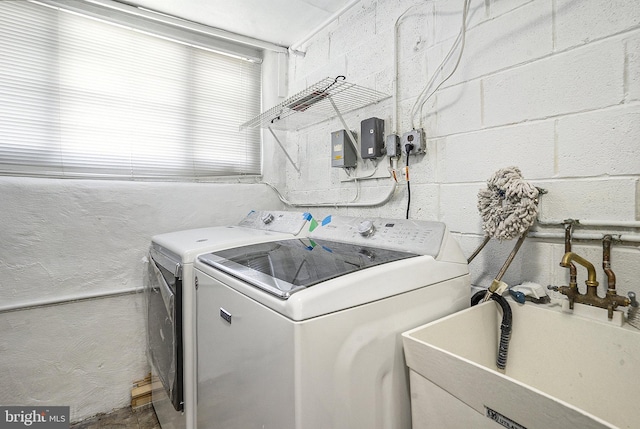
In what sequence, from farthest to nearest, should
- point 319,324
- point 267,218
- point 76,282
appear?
point 267,218, point 76,282, point 319,324

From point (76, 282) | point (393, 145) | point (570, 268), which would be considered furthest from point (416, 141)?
point (76, 282)

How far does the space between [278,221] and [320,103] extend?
76cm

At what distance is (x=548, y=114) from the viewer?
1069 mm

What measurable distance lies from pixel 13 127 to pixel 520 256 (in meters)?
2.65

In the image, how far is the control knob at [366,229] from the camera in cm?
130

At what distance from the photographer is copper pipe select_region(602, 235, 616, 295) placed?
0.86 metres

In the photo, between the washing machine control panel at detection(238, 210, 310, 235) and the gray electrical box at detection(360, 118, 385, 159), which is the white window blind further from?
the gray electrical box at detection(360, 118, 385, 159)

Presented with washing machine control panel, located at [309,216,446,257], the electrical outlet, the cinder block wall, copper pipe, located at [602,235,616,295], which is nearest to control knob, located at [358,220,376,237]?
washing machine control panel, located at [309,216,446,257]

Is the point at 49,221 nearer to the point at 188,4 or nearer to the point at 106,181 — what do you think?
the point at 106,181

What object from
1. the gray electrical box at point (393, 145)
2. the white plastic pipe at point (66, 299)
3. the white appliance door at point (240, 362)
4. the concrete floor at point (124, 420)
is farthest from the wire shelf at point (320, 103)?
the concrete floor at point (124, 420)

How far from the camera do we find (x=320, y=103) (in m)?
1.83

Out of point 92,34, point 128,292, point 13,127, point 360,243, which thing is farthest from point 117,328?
point 92,34

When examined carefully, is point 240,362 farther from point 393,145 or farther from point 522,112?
point 522,112

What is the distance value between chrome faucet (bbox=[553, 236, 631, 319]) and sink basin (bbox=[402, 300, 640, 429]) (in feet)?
0.17
